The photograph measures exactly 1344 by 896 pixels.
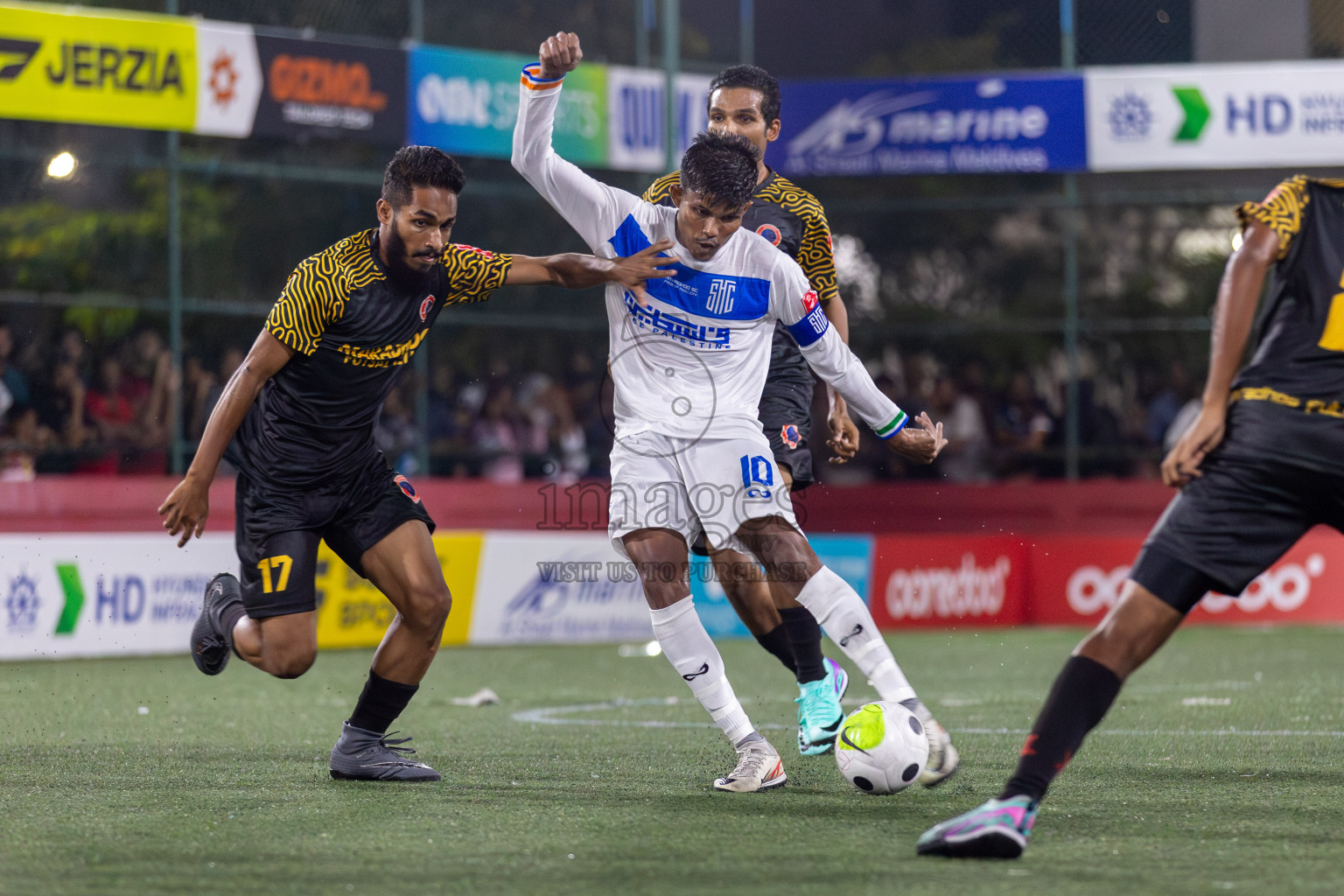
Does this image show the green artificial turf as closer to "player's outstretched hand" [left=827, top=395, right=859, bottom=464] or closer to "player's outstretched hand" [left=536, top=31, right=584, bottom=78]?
"player's outstretched hand" [left=827, top=395, right=859, bottom=464]

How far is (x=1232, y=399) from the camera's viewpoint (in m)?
4.13

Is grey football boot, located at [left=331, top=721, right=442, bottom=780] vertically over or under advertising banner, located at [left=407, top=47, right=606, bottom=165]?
under

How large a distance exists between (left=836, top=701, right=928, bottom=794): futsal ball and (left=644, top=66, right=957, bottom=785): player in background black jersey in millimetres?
1072

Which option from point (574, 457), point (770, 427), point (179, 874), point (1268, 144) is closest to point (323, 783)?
point (179, 874)

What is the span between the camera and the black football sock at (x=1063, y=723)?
3936 mm

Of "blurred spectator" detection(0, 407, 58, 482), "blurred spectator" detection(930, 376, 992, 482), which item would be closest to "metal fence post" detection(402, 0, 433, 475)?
"blurred spectator" detection(0, 407, 58, 482)

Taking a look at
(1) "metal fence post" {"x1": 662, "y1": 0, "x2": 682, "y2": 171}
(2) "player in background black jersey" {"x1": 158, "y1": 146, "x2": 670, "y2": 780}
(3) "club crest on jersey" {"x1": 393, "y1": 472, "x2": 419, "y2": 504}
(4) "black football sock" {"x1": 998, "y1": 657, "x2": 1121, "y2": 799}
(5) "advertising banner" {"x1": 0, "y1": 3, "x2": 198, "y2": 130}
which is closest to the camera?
(4) "black football sock" {"x1": 998, "y1": 657, "x2": 1121, "y2": 799}

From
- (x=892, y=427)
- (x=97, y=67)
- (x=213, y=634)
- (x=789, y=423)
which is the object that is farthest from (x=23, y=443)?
(x=892, y=427)

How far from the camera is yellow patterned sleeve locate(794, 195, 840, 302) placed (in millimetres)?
6492

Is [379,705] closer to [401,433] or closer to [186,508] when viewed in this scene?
[186,508]

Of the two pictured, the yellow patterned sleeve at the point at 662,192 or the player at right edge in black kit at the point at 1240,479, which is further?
the yellow patterned sleeve at the point at 662,192

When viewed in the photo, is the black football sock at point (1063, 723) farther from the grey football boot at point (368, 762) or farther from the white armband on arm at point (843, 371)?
the grey football boot at point (368, 762)

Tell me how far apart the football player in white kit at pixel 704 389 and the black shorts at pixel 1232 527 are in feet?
4.39

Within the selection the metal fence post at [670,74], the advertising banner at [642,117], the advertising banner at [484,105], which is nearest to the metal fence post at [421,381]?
the advertising banner at [484,105]
